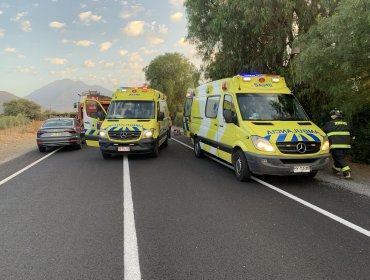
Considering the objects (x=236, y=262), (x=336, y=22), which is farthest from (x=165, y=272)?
(x=336, y=22)

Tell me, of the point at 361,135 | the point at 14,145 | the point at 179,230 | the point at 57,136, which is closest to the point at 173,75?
the point at 14,145

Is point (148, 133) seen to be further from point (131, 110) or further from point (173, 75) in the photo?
point (173, 75)

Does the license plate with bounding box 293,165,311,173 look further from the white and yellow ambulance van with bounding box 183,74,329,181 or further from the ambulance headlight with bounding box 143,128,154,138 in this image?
the ambulance headlight with bounding box 143,128,154,138

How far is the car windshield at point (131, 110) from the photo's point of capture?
12.0m

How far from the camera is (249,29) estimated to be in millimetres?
13758

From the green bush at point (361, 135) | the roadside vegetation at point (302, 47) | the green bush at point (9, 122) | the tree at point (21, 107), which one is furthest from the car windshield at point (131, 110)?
the tree at point (21, 107)

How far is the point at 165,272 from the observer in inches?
137

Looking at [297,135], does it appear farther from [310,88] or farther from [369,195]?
[310,88]

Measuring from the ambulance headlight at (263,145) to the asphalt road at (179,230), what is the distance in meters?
0.87

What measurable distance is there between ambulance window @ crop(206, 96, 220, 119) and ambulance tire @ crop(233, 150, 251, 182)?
2.17 metres

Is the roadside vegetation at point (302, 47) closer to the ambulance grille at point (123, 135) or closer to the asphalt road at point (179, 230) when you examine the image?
the asphalt road at point (179, 230)

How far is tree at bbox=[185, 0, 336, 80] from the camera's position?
1252cm

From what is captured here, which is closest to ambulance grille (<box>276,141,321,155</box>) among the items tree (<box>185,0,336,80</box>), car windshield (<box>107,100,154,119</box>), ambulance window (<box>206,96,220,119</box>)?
ambulance window (<box>206,96,220,119</box>)

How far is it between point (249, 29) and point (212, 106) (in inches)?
214
